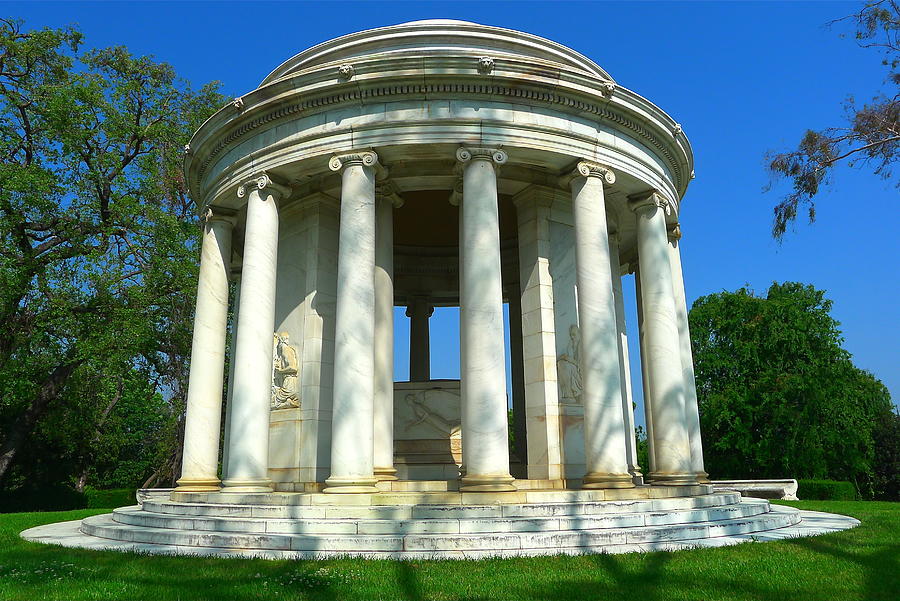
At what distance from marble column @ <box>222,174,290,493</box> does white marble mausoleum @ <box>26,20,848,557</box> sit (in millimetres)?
81

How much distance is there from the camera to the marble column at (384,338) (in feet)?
84.4

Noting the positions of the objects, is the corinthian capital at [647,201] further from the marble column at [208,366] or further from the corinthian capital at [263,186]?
the marble column at [208,366]

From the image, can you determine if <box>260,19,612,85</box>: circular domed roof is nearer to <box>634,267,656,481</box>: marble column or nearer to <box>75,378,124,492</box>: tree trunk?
<box>634,267,656,481</box>: marble column

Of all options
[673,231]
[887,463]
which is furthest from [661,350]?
[887,463]

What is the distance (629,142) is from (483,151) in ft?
24.0

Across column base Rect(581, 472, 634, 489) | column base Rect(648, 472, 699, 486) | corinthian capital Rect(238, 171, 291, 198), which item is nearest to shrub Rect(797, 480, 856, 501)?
column base Rect(648, 472, 699, 486)

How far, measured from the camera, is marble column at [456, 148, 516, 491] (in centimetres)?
2164

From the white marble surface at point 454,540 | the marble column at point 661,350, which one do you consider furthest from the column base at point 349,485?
the marble column at point 661,350

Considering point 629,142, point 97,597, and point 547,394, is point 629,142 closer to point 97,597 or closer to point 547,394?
point 547,394

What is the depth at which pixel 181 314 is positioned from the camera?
47.5 meters

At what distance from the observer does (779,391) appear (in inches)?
2499

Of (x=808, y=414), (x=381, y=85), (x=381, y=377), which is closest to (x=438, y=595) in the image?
(x=381, y=377)

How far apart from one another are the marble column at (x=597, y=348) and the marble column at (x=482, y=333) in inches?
142

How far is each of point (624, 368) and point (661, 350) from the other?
513 cm
